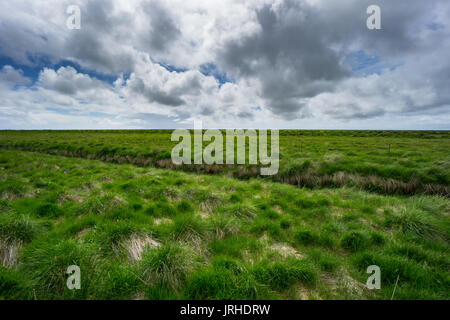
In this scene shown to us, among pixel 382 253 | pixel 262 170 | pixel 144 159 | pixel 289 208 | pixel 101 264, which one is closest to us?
pixel 101 264

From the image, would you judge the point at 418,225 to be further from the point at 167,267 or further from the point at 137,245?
the point at 137,245

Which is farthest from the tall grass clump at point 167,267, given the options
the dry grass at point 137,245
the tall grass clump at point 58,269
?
the tall grass clump at point 58,269

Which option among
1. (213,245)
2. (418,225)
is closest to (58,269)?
(213,245)

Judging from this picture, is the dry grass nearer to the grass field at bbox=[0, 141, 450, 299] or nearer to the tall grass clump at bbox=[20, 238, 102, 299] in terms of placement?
the grass field at bbox=[0, 141, 450, 299]

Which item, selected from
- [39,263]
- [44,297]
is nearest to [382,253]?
[44,297]

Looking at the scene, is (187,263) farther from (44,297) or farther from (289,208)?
(289,208)

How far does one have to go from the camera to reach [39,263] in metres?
3.38

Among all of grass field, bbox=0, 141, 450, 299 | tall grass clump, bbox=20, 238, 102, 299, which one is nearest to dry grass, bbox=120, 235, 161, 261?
grass field, bbox=0, 141, 450, 299

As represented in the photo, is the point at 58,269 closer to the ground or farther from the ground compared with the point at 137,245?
farther from the ground

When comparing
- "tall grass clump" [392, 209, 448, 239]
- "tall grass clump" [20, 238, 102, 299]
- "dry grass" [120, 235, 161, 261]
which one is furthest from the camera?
"tall grass clump" [392, 209, 448, 239]

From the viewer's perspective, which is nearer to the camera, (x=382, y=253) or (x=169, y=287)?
(x=169, y=287)

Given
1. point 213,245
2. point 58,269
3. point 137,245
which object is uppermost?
point 58,269

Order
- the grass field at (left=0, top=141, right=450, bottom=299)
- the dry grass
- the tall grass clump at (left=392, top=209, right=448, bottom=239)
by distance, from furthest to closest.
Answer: the tall grass clump at (left=392, top=209, right=448, bottom=239), the dry grass, the grass field at (left=0, top=141, right=450, bottom=299)
